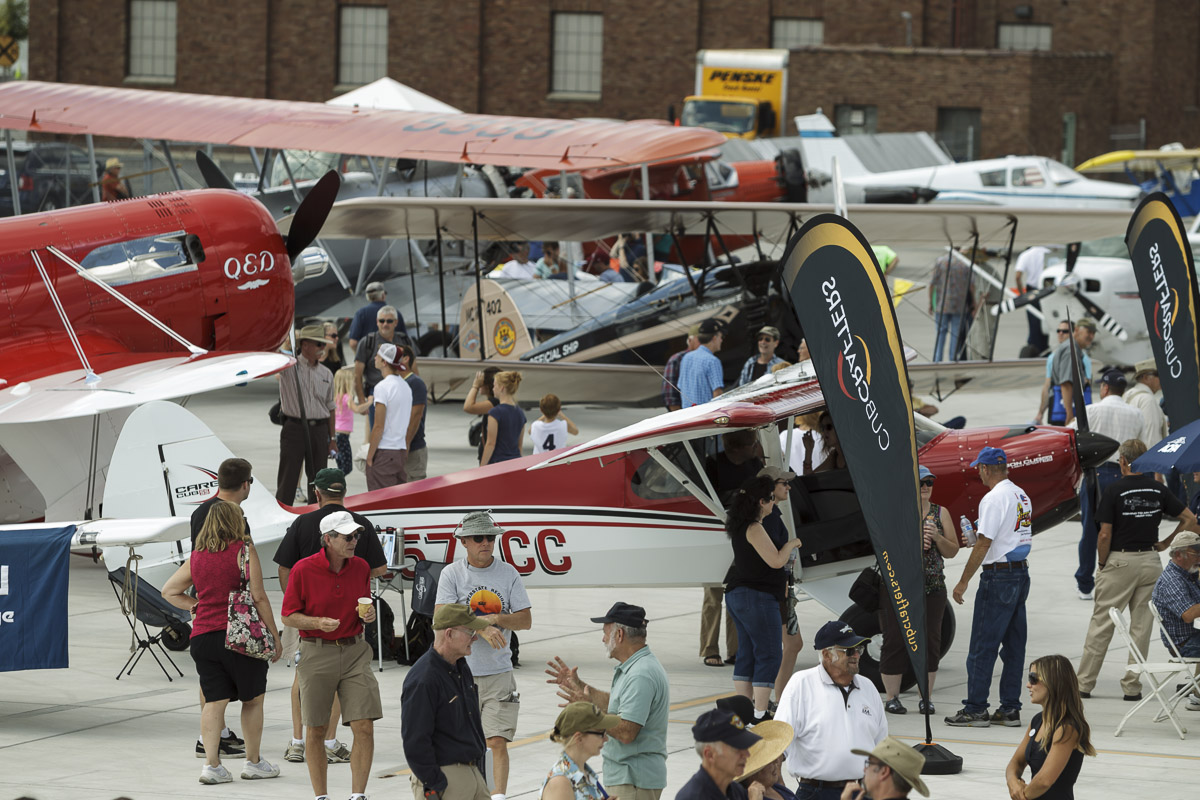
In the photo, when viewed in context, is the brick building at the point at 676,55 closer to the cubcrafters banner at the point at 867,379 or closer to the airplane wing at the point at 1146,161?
the airplane wing at the point at 1146,161

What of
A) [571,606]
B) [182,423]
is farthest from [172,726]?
[571,606]

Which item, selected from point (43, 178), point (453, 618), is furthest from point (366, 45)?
point (453, 618)

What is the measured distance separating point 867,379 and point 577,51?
4275 cm

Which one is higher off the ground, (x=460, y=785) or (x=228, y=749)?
(x=460, y=785)

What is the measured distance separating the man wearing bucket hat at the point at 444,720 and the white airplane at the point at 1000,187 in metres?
31.5

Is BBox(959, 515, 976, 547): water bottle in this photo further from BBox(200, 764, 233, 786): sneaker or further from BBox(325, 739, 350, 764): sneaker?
BBox(200, 764, 233, 786): sneaker

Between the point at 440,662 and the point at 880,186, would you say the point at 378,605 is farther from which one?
the point at 880,186

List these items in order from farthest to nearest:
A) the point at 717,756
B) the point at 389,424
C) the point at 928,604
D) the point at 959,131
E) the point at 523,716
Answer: the point at 959,131
the point at 389,424
the point at 928,604
the point at 523,716
the point at 717,756

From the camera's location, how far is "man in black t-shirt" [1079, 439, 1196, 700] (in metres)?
10.3

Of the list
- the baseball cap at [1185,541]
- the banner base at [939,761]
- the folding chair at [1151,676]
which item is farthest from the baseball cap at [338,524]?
the baseball cap at [1185,541]

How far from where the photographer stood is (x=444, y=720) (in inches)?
254

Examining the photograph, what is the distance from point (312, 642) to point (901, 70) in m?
40.8

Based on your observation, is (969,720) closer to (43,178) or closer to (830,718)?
(830,718)

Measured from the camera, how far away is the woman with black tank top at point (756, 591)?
9188 millimetres
